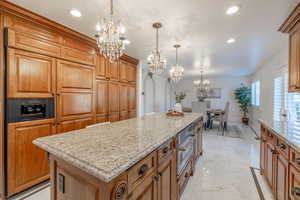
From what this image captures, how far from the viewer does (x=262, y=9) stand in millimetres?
1814

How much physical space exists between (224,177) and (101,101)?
2.72 m

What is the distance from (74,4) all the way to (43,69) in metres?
1.03

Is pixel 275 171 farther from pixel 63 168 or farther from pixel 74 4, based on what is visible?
pixel 74 4

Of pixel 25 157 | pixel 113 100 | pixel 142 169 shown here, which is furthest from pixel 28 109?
pixel 142 169

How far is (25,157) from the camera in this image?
189 cm

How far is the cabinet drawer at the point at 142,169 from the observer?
825 millimetres

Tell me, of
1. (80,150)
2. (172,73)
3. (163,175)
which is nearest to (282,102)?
(172,73)

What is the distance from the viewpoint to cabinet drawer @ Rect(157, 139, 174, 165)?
1.14 meters

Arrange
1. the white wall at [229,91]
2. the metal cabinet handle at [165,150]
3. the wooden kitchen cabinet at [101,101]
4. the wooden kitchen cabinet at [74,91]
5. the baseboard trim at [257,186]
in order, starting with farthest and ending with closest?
the white wall at [229,91] → the wooden kitchen cabinet at [101,101] → the wooden kitchen cabinet at [74,91] → the baseboard trim at [257,186] → the metal cabinet handle at [165,150]

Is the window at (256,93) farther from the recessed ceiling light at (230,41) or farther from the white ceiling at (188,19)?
the recessed ceiling light at (230,41)

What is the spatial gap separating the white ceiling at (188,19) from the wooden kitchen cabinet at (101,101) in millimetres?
1002

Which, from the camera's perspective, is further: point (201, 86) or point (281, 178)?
point (201, 86)

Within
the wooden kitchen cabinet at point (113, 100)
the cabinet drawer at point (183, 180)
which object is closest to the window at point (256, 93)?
the cabinet drawer at point (183, 180)

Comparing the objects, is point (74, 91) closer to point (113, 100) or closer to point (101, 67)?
point (101, 67)
